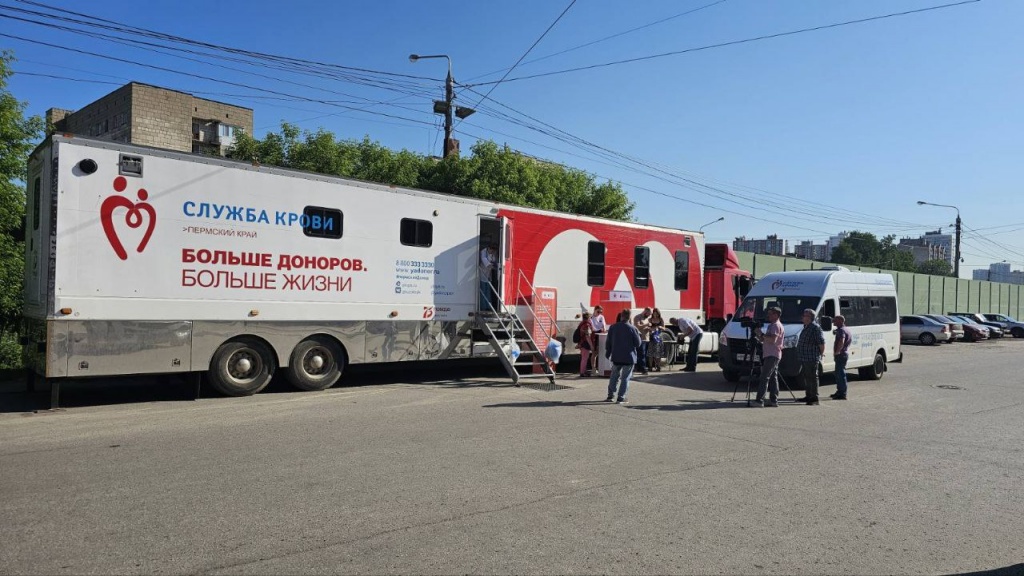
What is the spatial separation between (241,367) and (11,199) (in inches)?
283

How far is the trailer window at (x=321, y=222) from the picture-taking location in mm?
11648

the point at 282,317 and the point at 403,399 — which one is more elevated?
A: the point at 282,317

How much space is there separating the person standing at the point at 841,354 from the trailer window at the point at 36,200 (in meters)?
12.8

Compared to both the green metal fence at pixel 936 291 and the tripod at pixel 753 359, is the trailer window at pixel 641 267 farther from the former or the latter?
the green metal fence at pixel 936 291

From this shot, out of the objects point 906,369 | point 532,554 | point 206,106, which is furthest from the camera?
point 206,106

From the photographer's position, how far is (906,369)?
18812mm

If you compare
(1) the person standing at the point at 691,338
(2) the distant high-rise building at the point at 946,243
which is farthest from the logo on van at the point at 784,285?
(2) the distant high-rise building at the point at 946,243

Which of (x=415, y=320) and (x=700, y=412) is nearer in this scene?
(x=700, y=412)

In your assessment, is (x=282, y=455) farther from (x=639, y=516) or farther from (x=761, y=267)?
(x=761, y=267)

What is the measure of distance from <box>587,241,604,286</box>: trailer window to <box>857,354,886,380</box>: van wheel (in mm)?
6258

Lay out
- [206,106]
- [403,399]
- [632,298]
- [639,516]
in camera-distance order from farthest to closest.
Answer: [206,106] → [632,298] → [403,399] → [639,516]

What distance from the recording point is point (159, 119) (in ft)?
191

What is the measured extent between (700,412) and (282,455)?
625 cm

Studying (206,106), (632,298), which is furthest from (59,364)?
(206,106)
